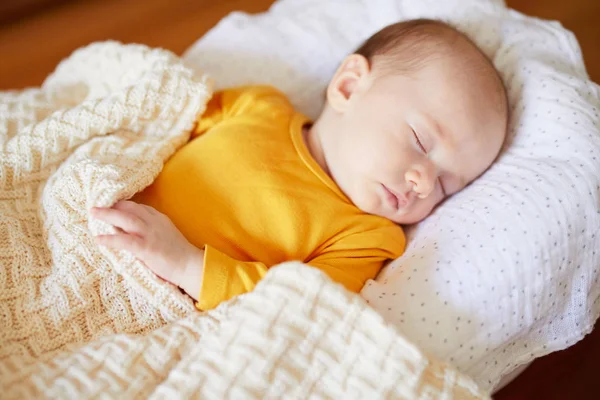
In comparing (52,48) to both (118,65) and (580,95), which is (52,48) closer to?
(118,65)

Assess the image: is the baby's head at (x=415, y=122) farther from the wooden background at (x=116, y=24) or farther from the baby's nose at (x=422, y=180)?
the wooden background at (x=116, y=24)

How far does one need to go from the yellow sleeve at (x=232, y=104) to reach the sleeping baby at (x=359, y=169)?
0.06 meters

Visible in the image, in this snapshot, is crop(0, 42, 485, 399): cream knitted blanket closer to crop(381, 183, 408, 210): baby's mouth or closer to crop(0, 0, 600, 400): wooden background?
crop(381, 183, 408, 210): baby's mouth

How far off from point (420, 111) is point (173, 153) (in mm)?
442

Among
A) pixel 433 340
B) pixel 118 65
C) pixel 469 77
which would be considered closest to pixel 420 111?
pixel 469 77

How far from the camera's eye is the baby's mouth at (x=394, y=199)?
3.17 feet

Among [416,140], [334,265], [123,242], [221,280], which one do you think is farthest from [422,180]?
[123,242]

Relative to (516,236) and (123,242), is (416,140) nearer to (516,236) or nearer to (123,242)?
(516,236)

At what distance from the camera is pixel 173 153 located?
3.41ft

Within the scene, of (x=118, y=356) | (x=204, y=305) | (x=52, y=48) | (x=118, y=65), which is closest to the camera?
(x=118, y=356)

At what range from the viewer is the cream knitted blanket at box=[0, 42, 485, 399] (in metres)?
0.69

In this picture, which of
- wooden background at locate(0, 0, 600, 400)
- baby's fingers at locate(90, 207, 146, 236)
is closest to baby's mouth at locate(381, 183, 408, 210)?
baby's fingers at locate(90, 207, 146, 236)

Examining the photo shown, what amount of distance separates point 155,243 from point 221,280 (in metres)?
0.11

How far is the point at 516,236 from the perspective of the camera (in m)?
0.85
